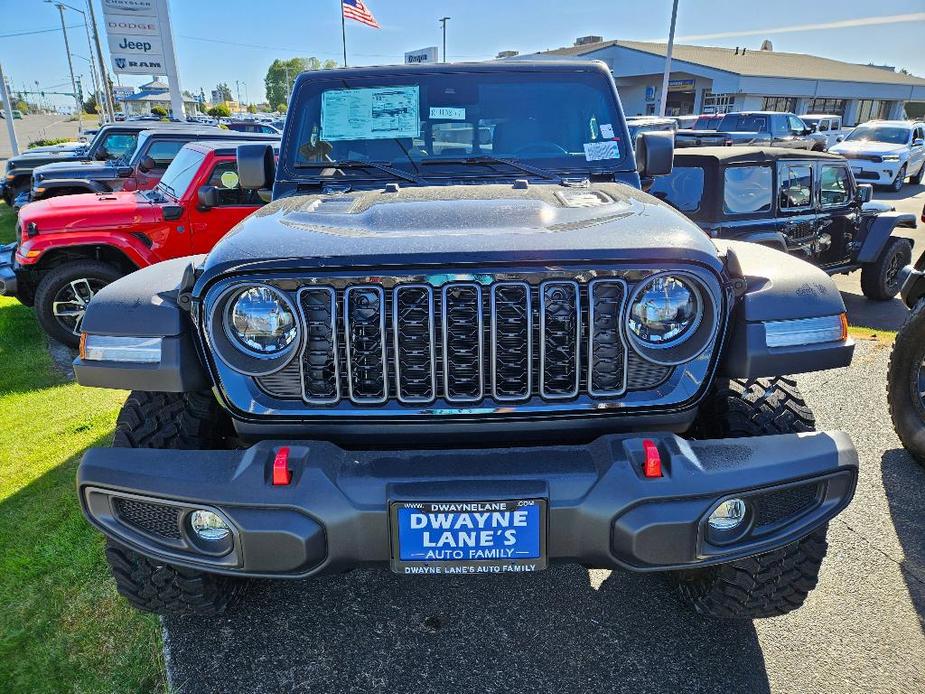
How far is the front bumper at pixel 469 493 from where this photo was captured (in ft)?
5.81

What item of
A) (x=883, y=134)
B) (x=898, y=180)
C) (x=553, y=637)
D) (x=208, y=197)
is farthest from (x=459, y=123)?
(x=883, y=134)

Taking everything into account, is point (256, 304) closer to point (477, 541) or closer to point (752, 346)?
point (477, 541)

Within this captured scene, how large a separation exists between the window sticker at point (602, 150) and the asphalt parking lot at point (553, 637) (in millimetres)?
1858

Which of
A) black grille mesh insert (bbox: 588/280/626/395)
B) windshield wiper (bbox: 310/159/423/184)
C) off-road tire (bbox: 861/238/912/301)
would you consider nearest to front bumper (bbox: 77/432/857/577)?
black grille mesh insert (bbox: 588/280/626/395)

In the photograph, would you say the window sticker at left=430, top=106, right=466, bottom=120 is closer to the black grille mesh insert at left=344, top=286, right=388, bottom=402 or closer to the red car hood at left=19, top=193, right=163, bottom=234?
the black grille mesh insert at left=344, top=286, right=388, bottom=402

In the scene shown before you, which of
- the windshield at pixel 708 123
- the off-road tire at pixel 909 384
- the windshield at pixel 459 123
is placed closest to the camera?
the windshield at pixel 459 123

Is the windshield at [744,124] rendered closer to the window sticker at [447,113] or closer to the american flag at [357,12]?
the american flag at [357,12]

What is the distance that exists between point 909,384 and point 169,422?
139 inches

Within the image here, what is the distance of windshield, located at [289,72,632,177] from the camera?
9.93ft

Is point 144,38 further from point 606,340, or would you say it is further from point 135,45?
point 606,340

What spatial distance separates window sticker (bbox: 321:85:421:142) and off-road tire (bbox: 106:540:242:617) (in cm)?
195

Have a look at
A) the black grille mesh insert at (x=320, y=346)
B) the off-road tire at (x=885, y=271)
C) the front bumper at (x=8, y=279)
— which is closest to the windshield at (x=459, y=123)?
the black grille mesh insert at (x=320, y=346)

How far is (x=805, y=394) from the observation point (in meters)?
4.60

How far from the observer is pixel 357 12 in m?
17.2
